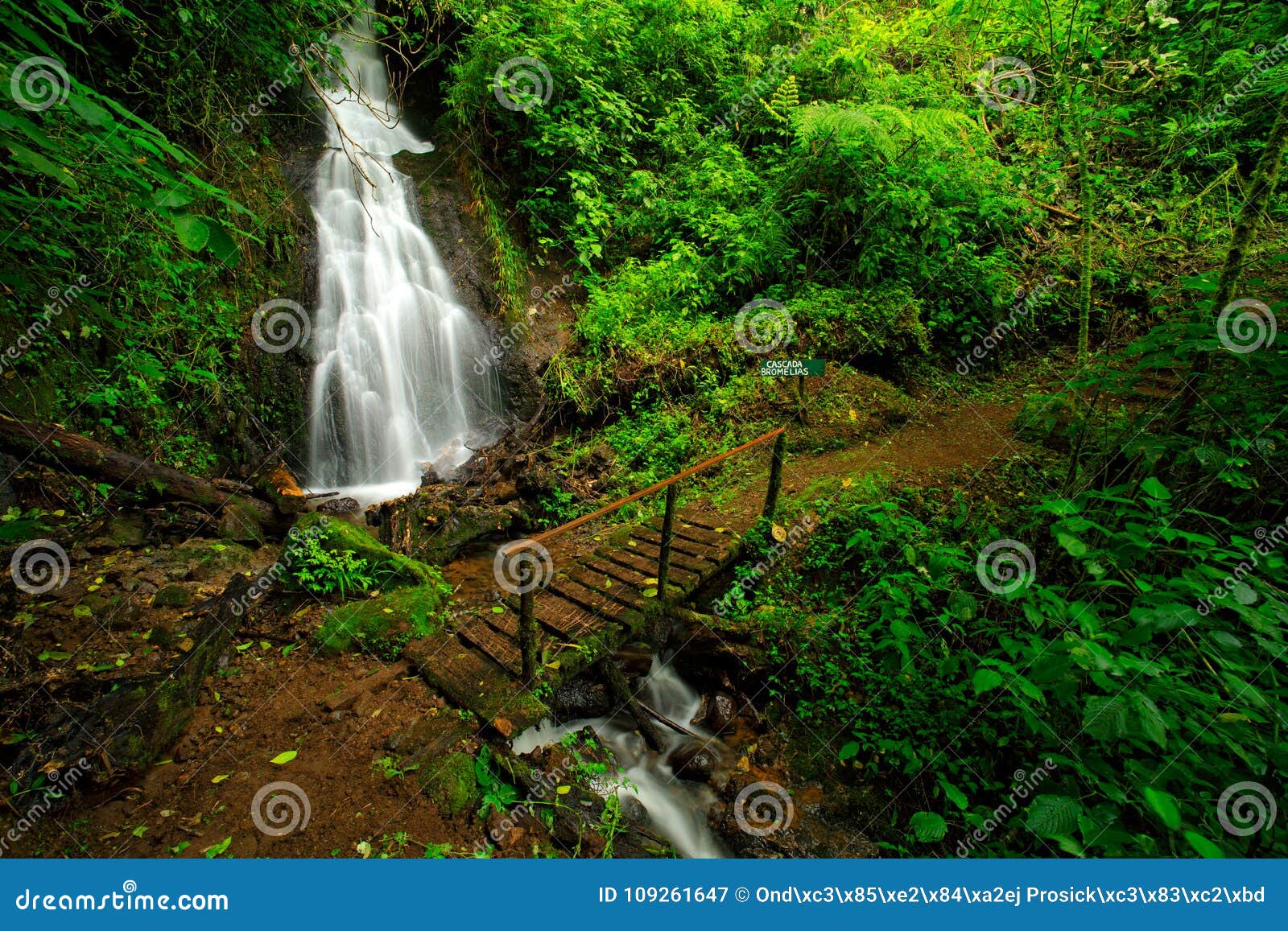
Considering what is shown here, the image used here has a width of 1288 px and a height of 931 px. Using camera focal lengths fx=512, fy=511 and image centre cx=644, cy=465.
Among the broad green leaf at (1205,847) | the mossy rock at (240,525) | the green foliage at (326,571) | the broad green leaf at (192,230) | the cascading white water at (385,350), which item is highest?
the cascading white water at (385,350)

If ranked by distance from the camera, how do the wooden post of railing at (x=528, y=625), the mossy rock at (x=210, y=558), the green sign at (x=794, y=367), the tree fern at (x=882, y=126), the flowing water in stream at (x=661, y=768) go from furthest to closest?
the tree fern at (x=882, y=126) < the green sign at (x=794, y=367) < the mossy rock at (x=210, y=558) < the flowing water in stream at (x=661, y=768) < the wooden post of railing at (x=528, y=625)

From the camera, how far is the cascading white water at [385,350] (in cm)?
704

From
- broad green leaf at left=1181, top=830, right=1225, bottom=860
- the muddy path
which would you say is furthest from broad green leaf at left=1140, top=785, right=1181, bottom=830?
the muddy path

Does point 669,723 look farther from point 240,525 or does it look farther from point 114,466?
point 114,466

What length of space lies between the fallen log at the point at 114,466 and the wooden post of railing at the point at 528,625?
384cm

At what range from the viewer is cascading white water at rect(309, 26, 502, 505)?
7.04m

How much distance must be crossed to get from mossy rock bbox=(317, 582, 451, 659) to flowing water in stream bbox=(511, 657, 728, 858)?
1208 millimetres

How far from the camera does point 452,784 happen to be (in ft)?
9.27

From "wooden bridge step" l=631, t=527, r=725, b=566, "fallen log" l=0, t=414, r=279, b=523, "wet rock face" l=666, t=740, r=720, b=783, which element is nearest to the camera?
"wet rock face" l=666, t=740, r=720, b=783

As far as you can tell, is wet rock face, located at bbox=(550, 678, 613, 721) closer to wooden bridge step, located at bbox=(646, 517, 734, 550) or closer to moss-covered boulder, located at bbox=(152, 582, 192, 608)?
wooden bridge step, located at bbox=(646, 517, 734, 550)

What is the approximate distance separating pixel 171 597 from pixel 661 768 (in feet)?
13.2

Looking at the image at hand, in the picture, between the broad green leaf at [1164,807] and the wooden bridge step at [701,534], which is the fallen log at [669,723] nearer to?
the wooden bridge step at [701,534]

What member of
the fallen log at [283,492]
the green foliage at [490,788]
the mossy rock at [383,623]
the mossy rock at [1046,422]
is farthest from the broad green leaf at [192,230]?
the mossy rock at [1046,422]

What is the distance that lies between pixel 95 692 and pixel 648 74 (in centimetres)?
1118
